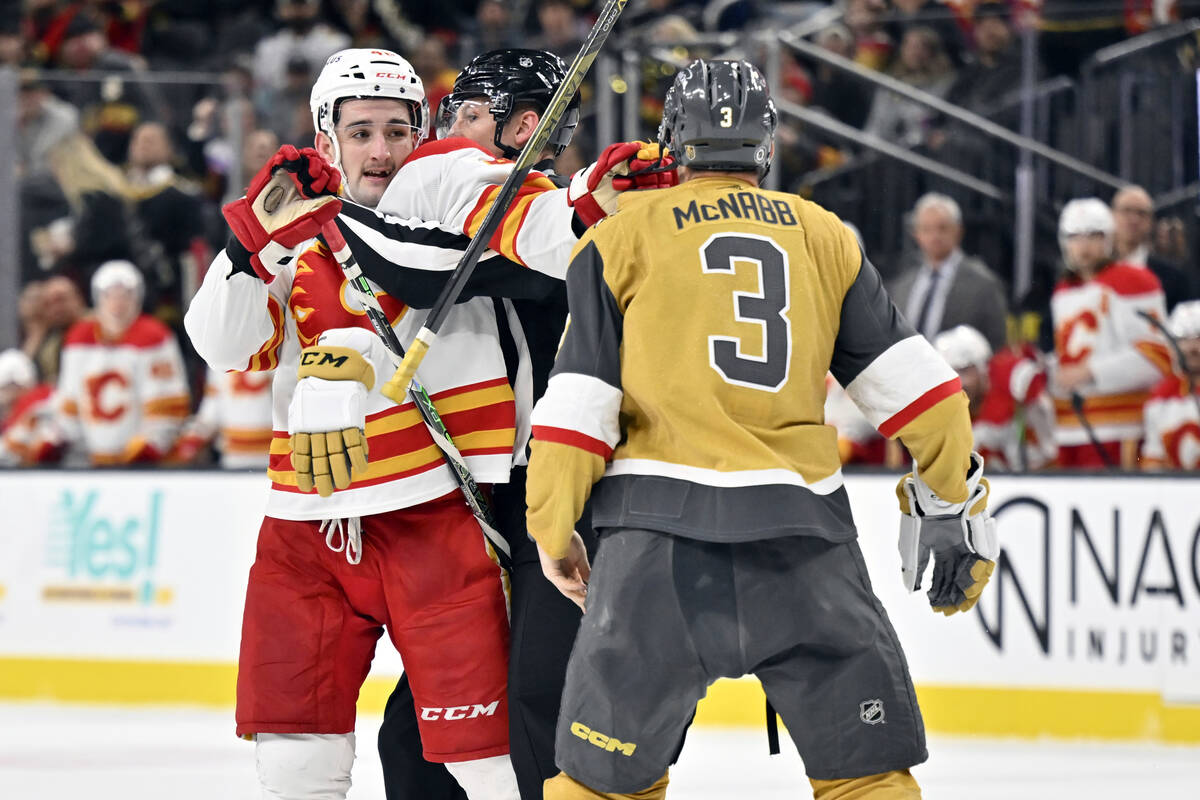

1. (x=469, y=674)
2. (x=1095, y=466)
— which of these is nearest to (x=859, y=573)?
(x=469, y=674)

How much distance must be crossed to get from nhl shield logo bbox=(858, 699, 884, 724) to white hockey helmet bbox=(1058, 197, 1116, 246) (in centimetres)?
343

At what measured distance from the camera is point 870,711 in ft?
7.22

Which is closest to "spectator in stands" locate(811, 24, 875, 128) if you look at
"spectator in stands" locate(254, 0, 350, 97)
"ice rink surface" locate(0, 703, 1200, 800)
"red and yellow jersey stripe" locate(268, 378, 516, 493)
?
"spectator in stands" locate(254, 0, 350, 97)

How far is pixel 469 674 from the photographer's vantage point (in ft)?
8.68

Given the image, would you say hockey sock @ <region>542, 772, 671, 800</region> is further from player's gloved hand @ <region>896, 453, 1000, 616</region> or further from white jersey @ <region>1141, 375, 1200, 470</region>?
white jersey @ <region>1141, 375, 1200, 470</region>

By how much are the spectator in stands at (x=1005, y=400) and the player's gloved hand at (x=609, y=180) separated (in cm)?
287

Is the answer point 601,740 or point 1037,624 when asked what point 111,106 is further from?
point 601,740

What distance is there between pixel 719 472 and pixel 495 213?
0.57 metres

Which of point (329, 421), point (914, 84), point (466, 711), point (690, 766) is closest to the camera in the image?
point (329, 421)

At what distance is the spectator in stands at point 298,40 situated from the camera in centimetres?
686

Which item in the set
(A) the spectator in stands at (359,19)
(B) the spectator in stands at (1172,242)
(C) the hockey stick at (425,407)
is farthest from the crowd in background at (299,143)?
(C) the hockey stick at (425,407)

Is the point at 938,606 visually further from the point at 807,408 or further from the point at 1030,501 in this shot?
the point at 1030,501

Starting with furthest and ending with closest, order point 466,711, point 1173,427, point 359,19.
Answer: point 359,19, point 1173,427, point 466,711

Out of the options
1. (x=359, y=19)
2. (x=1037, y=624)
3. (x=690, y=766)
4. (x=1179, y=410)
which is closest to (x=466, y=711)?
(x=690, y=766)
